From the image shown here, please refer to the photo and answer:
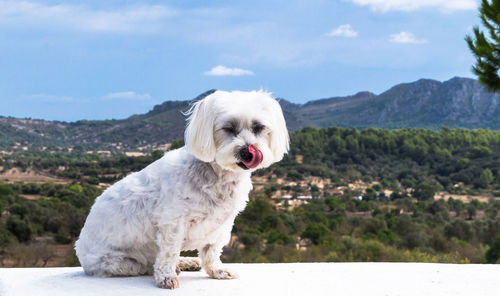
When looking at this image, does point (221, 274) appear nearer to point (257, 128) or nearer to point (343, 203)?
point (257, 128)

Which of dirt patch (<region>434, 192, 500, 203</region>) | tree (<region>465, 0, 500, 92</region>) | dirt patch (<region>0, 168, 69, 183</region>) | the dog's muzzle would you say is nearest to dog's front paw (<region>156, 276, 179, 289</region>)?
the dog's muzzle

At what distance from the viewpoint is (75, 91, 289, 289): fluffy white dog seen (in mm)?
2900

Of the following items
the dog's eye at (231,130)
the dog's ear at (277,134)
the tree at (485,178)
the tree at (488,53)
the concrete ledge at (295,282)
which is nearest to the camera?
the dog's eye at (231,130)

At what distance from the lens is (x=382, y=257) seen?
1956 cm

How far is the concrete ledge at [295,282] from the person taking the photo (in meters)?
3.32

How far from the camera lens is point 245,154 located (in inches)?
111

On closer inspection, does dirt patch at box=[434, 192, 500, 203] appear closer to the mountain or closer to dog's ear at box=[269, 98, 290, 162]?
the mountain

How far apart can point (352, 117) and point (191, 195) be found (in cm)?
15312

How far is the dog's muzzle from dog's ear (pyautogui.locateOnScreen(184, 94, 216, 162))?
0.72 ft

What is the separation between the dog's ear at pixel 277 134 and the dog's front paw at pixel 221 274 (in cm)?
104

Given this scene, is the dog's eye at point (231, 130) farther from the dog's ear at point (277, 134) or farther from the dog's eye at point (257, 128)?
the dog's ear at point (277, 134)

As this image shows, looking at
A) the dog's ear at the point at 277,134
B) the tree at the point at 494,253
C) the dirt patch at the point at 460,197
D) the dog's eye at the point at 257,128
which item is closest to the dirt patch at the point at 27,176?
the tree at the point at 494,253

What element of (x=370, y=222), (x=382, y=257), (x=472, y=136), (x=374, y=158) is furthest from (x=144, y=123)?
(x=382, y=257)

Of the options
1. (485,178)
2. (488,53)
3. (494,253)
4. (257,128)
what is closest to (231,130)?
(257,128)
